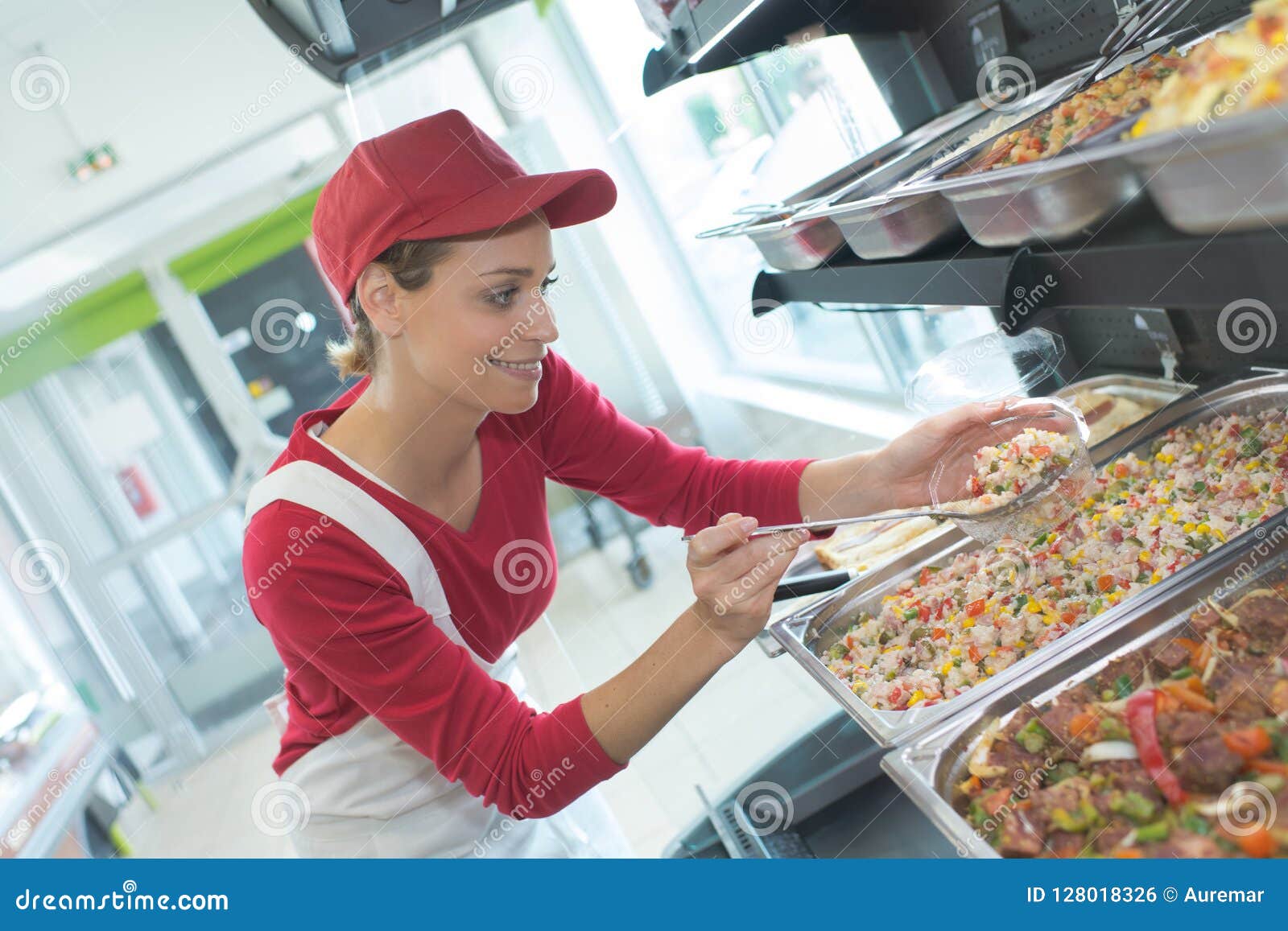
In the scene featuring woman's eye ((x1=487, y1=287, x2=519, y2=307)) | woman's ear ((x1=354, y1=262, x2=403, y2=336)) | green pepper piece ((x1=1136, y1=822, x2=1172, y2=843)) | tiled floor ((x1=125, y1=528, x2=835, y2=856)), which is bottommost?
tiled floor ((x1=125, y1=528, x2=835, y2=856))

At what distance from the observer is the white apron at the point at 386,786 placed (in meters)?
1.70

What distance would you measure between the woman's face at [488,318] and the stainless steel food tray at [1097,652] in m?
0.90

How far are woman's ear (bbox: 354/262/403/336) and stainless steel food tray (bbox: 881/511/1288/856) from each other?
3.70ft

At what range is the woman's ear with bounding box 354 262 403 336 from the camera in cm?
171

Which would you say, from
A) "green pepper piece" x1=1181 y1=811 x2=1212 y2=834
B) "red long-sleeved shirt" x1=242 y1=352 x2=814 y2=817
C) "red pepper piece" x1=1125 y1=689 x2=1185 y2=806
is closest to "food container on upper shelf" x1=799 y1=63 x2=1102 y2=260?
"red long-sleeved shirt" x1=242 y1=352 x2=814 y2=817

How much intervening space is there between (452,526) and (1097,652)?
1.15 m

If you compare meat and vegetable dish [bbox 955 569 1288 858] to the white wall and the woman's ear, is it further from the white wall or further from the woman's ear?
the white wall

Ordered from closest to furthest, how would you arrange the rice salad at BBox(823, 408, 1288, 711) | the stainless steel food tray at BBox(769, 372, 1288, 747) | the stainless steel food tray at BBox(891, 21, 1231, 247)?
the stainless steel food tray at BBox(891, 21, 1231, 247)
the stainless steel food tray at BBox(769, 372, 1288, 747)
the rice salad at BBox(823, 408, 1288, 711)

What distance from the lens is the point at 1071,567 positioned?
1.66 meters

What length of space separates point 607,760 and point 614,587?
4795 mm

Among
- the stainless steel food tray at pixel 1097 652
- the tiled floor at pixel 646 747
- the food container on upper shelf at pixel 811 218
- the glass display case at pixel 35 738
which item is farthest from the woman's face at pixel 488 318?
the glass display case at pixel 35 738

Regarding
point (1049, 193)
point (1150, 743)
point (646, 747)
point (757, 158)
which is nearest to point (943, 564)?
point (1150, 743)

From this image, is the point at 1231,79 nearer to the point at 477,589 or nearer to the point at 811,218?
the point at 811,218

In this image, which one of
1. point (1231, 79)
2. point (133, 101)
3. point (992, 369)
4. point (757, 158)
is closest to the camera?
point (1231, 79)
